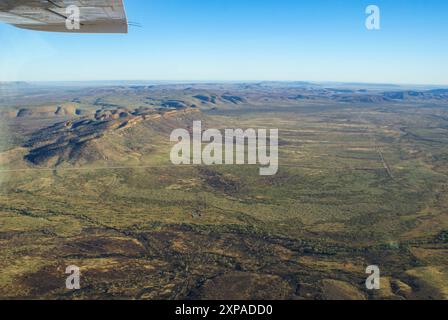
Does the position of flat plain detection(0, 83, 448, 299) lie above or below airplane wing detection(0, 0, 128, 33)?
below

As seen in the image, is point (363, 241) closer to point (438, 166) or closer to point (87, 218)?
point (87, 218)

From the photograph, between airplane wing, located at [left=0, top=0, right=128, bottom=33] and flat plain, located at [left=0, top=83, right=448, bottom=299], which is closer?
airplane wing, located at [left=0, top=0, right=128, bottom=33]

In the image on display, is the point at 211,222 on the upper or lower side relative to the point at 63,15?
lower

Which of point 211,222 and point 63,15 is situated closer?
point 63,15

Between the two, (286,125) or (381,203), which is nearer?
(381,203)

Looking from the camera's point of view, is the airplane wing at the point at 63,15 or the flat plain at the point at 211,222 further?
the flat plain at the point at 211,222

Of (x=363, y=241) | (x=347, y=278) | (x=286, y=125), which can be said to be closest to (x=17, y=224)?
(x=347, y=278)

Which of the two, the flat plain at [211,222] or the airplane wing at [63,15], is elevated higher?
the airplane wing at [63,15]
